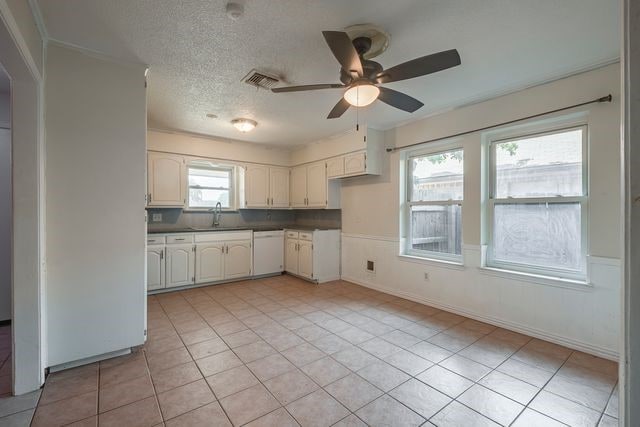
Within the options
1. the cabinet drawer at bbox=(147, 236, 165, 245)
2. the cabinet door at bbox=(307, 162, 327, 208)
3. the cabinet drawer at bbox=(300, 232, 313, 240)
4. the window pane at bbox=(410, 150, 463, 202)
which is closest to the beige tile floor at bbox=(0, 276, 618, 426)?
the cabinet drawer at bbox=(147, 236, 165, 245)

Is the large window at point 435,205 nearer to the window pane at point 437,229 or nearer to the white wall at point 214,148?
the window pane at point 437,229

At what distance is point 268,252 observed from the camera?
5.39 m

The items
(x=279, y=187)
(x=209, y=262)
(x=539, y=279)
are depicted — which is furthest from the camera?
(x=279, y=187)

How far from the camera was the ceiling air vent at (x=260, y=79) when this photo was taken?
8.82ft

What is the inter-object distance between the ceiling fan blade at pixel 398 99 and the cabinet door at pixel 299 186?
321cm

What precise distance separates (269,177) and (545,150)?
4250mm

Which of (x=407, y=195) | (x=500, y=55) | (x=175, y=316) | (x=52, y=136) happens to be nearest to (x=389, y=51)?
(x=500, y=55)

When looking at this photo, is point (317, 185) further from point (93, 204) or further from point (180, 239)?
point (93, 204)

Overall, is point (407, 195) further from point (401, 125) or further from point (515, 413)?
point (515, 413)

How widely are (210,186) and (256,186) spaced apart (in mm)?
813

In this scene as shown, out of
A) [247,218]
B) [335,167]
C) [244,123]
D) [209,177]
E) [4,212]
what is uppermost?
[244,123]

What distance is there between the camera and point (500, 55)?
2434 mm

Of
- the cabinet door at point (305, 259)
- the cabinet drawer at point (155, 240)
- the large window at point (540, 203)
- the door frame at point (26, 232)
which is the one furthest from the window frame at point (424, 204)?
the door frame at point (26, 232)
